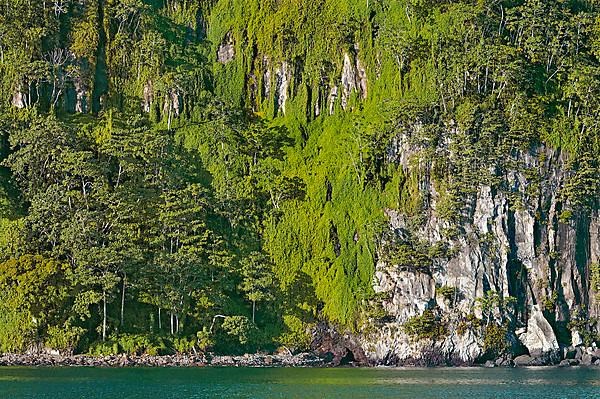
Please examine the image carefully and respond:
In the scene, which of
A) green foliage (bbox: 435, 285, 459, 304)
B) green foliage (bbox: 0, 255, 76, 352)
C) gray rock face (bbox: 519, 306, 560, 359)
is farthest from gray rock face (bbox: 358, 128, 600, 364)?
green foliage (bbox: 0, 255, 76, 352)

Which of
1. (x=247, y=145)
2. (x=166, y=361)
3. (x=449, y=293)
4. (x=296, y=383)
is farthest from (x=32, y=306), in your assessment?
(x=449, y=293)

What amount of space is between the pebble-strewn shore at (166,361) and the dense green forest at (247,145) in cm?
182

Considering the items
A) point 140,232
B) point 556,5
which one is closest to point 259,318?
point 140,232

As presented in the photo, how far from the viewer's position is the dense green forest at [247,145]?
338ft

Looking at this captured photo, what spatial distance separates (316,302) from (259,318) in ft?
21.4

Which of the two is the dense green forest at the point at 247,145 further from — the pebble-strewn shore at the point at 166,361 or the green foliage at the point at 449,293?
the green foliage at the point at 449,293

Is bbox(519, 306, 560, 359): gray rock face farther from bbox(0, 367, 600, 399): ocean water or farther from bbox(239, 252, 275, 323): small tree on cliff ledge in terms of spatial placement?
bbox(239, 252, 275, 323): small tree on cliff ledge

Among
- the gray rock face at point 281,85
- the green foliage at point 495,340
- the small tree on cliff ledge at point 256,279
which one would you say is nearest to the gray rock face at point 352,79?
the gray rock face at point 281,85

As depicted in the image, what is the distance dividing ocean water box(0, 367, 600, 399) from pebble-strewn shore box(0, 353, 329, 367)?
4616 millimetres

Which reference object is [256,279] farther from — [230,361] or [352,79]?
[352,79]

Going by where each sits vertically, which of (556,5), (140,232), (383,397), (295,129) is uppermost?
(556,5)

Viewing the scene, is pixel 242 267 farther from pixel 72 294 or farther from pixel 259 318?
pixel 72 294

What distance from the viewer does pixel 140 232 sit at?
358ft

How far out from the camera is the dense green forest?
103m
